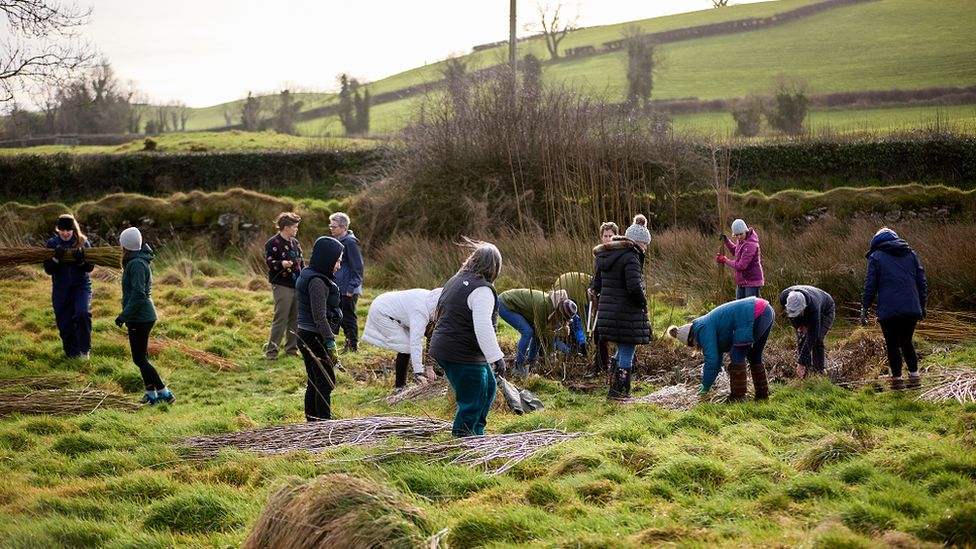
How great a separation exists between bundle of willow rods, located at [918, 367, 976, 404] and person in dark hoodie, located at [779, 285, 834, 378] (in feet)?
3.27

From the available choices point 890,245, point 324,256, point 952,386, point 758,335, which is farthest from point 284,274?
point 952,386

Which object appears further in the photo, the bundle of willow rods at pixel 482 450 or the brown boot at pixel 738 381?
the brown boot at pixel 738 381

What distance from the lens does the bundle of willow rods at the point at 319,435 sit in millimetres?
6781

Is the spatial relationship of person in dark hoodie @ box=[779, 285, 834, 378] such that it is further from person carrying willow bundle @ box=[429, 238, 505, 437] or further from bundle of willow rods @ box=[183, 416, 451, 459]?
bundle of willow rods @ box=[183, 416, 451, 459]

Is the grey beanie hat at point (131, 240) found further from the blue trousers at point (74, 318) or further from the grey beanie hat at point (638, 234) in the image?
the grey beanie hat at point (638, 234)

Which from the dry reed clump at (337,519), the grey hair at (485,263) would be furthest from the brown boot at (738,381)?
the dry reed clump at (337,519)

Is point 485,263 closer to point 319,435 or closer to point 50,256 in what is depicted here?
point 319,435

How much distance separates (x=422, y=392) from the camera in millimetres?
8922

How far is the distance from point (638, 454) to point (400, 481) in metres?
1.66

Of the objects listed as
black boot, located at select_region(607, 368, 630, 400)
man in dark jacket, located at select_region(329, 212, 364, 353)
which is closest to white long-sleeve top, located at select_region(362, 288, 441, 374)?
black boot, located at select_region(607, 368, 630, 400)

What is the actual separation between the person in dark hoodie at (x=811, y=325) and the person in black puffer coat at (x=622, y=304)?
57.5 inches

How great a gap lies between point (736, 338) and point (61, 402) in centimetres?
657

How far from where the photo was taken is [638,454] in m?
6.20

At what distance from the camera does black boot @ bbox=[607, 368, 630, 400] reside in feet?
28.4
